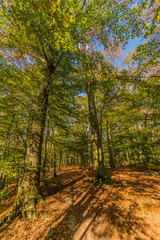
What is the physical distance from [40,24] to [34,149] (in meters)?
5.17

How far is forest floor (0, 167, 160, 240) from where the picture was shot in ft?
9.13

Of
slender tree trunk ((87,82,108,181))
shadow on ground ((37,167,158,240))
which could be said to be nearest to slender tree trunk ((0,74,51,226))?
shadow on ground ((37,167,158,240))

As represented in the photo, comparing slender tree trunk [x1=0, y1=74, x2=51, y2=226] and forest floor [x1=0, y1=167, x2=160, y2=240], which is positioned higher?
slender tree trunk [x1=0, y1=74, x2=51, y2=226]

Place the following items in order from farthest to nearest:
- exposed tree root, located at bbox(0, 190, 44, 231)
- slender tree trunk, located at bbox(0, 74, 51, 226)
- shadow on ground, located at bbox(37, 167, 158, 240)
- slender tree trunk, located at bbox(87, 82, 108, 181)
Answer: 1. slender tree trunk, located at bbox(87, 82, 108, 181)
2. slender tree trunk, located at bbox(0, 74, 51, 226)
3. exposed tree root, located at bbox(0, 190, 44, 231)
4. shadow on ground, located at bbox(37, 167, 158, 240)

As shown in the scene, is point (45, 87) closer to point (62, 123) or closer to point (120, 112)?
point (62, 123)

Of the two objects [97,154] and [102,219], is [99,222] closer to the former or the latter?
[102,219]

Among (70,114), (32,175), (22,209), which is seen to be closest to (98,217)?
(22,209)

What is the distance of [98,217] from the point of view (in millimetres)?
3346

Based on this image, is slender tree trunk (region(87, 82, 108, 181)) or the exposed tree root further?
slender tree trunk (region(87, 82, 108, 181))

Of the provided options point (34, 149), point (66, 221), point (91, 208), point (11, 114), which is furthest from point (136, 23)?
point (66, 221)

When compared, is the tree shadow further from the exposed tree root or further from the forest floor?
the exposed tree root

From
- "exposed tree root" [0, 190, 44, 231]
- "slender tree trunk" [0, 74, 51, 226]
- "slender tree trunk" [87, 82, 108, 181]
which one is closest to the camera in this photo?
"exposed tree root" [0, 190, 44, 231]

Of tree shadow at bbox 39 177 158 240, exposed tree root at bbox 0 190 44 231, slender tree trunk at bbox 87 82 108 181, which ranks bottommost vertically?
tree shadow at bbox 39 177 158 240

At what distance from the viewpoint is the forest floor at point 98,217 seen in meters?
2.78
